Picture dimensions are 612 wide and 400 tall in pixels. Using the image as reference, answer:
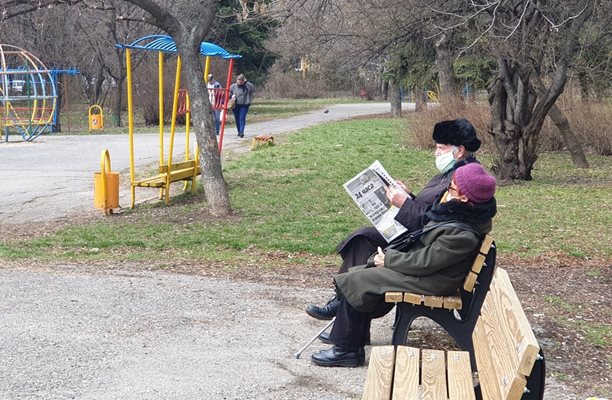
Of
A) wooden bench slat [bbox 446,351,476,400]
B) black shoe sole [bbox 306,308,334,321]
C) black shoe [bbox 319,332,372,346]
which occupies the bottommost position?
black shoe [bbox 319,332,372,346]

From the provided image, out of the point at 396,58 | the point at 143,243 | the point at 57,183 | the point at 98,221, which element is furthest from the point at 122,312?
the point at 396,58

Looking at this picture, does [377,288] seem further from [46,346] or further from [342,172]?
[342,172]

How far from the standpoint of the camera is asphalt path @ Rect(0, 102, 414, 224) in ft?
44.5

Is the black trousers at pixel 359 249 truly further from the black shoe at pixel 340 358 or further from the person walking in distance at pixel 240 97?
the person walking in distance at pixel 240 97

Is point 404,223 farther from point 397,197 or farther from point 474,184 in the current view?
point 474,184

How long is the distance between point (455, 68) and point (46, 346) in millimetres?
24772

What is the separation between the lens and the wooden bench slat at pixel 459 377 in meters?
4.15

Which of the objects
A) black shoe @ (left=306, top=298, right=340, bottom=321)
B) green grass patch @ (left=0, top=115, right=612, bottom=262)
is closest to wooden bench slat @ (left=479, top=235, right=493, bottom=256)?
black shoe @ (left=306, top=298, right=340, bottom=321)

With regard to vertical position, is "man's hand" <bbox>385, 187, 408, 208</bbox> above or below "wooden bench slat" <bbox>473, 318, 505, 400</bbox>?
above

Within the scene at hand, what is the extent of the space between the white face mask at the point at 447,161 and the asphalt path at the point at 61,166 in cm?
766

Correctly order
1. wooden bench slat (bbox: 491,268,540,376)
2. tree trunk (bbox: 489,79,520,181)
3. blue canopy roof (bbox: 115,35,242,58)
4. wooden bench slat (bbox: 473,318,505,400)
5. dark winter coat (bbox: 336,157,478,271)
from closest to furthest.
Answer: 1. wooden bench slat (bbox: 491,268,540,376)
2. wooden bench slat (bbox: 473,318,505,400)
3. dark winter coat (bbox: 336,157,478,271)
4. blue canopy roof (bbox: 115,35,242,58)
5. tree trunk (bbox: 489,79,520,181)

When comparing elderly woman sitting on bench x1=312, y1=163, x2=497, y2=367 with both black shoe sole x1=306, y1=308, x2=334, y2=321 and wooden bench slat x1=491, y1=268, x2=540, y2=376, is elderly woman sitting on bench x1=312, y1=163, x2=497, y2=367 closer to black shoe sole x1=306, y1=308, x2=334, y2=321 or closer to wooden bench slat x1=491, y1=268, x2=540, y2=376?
wooden bench slat x1=491, y1=268, x2=540, y2=376

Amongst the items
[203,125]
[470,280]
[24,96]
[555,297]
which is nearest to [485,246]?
[470,280]

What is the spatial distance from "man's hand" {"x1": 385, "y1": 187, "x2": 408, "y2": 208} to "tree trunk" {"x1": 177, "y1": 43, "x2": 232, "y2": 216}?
6313mm
